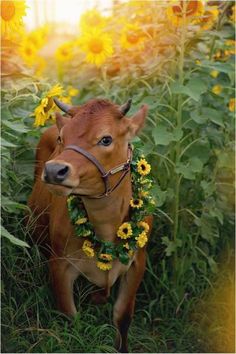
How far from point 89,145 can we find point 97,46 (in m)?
2.12

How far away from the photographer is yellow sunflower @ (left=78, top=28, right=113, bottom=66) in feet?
17.1

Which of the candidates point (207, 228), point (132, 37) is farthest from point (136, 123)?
point (132, 37)

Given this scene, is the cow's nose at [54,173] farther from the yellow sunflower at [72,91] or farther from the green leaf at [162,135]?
the yellow sunflower at [72,91]

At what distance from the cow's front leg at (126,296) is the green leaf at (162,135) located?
69cm

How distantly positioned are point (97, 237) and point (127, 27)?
78.2 inches

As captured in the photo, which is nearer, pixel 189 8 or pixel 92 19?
pixel 189 8

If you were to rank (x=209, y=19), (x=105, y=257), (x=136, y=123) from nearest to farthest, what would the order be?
(x=136, y=123), (x=105, y=257), (x=209, y=19)

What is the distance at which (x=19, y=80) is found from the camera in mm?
4398

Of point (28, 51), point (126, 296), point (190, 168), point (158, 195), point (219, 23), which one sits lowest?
point (126, 296)

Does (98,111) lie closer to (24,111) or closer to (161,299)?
(24,111)

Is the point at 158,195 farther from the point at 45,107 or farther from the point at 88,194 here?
the point at 88,194

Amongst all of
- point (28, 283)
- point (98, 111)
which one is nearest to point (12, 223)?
point (28, 283)

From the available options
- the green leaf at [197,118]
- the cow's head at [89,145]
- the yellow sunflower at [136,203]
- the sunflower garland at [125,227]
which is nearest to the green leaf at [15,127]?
the cow's head at [89,145]

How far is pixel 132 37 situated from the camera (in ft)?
16.7
